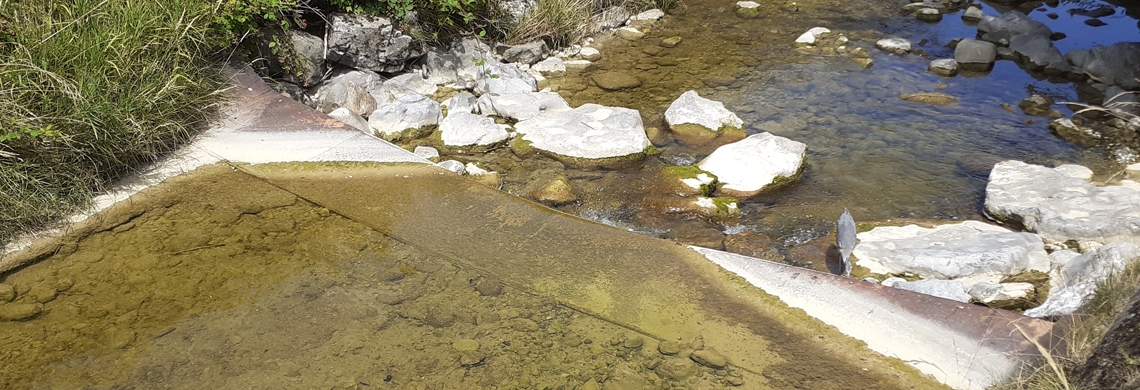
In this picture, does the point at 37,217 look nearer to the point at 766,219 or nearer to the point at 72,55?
the point at 72,55

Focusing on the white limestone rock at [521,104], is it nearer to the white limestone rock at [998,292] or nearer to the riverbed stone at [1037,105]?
the white limestone rock at [998,292]

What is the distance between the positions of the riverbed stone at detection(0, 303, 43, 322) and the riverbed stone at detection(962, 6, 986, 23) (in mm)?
8187

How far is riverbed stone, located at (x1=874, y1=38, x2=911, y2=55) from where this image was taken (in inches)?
271

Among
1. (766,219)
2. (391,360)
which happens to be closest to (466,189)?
(391,360)

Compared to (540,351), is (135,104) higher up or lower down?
higher up

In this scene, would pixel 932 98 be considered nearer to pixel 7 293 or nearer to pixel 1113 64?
pixel 1113 64

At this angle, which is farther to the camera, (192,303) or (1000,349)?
(192,303)

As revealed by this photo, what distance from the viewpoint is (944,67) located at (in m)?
6.43

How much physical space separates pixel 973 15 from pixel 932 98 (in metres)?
2.47

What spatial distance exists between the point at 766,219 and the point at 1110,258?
1.64m

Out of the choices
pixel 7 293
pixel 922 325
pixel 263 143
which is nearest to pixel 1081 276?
pixel 922 325

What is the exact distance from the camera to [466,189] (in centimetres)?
391

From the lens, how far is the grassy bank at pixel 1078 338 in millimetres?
2363

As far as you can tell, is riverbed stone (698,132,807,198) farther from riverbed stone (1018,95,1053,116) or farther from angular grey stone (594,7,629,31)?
angular grey stone (594,7,629,31)
